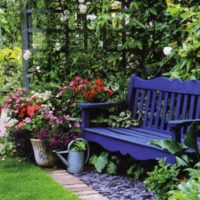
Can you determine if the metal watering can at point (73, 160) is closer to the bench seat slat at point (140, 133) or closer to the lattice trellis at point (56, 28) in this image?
the bench seat slat at point (140, 133)

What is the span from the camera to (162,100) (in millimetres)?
5266

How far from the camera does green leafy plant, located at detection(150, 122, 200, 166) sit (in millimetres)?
3811

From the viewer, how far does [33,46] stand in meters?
6.42

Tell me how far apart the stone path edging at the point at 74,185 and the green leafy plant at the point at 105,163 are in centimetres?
→ 30

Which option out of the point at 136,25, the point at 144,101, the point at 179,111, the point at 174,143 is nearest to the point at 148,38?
the point at 136,25

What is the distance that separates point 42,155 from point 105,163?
661 millimetres

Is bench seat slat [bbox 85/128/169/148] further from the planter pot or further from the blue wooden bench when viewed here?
the planter pot

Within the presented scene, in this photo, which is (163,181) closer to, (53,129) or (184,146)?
(184,146)

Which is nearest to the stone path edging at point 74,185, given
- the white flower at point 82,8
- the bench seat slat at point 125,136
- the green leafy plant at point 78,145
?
the green leafy plant at point 78,145

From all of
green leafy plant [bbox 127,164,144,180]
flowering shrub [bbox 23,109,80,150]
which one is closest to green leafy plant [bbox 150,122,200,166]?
green leafy plant [bbox 127,164,144,180]

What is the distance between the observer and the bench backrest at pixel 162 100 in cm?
473

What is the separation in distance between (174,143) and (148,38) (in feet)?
7.44

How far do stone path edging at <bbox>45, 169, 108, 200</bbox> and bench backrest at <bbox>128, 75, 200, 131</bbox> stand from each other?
0.95 m

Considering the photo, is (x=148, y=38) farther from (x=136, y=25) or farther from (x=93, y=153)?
(x=93, y=153)
